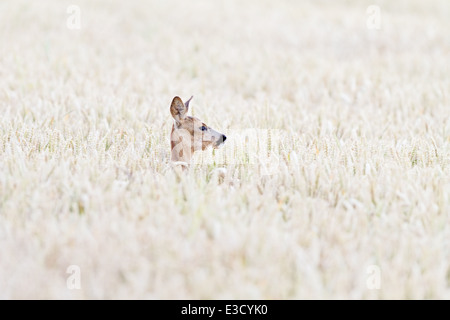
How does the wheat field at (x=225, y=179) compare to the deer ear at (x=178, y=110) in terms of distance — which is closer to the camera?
the wheat field at (x=225, y=179)

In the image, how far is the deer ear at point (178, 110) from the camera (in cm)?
539

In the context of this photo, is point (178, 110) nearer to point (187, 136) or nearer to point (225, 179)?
point (187, 136)

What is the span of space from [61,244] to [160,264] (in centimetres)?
73

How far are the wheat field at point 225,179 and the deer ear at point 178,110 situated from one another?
478mm

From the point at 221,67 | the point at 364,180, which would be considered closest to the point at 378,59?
the point at 221,67

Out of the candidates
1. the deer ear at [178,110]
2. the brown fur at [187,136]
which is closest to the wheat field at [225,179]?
the brown fur at [187,136]

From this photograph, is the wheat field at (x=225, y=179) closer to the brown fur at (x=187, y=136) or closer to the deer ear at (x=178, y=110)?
the brown fur at (x=187, y=136)

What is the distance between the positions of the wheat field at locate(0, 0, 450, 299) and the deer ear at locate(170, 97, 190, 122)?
0.48 metres

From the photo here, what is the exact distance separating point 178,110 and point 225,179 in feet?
2.56

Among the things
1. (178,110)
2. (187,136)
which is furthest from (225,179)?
(178,110)

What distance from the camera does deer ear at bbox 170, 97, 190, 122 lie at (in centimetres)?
539

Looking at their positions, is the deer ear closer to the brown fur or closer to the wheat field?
the brown fur

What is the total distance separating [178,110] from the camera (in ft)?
17.9

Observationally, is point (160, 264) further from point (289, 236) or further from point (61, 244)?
point (289, 236)
